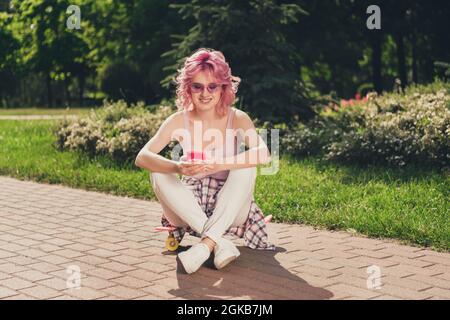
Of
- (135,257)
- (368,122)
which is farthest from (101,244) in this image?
(368,122)

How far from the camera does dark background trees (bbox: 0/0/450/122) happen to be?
40.4 ft

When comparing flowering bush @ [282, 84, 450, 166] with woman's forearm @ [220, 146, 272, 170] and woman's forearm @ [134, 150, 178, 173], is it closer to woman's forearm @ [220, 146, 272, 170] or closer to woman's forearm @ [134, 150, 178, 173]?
woman's forearm @ [220, 146, 272, 170]

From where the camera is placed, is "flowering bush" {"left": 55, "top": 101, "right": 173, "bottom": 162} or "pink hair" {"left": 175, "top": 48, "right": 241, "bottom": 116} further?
"flowering bush" {"left": 55, "top": 101, "right": 173, "bottom": 162}

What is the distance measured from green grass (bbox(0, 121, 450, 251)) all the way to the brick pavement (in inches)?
9.6

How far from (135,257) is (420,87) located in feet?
26.2

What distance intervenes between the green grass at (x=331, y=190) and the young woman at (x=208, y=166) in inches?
47.0

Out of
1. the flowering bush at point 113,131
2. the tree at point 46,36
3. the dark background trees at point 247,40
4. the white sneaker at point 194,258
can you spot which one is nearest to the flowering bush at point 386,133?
the dark background trees at point 247,40

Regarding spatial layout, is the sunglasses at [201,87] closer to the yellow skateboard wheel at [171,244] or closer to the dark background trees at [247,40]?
the yellow skateboard wheel at [171,244]

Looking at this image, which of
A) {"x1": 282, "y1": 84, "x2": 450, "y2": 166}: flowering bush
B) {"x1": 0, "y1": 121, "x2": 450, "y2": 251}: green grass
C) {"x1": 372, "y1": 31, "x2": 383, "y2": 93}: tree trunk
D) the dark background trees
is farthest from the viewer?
{"x1": 372, "y1": 31, "x2": 383, "y2": 93}: tree trunk

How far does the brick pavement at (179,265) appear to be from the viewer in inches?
169

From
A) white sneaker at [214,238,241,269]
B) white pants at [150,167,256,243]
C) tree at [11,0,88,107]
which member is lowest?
white sneaker at [214,238,241,269]

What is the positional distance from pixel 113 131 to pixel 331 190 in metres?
4.75

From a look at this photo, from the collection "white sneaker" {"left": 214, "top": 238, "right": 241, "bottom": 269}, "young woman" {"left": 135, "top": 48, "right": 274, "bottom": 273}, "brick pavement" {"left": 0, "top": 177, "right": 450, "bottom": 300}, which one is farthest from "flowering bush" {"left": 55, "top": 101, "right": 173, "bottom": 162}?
"white sneaker" {"left": 214, "top": 238, "right": 241, "bottom": 269}

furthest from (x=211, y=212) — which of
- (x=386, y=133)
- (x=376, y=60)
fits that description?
(x=376, y=60)
